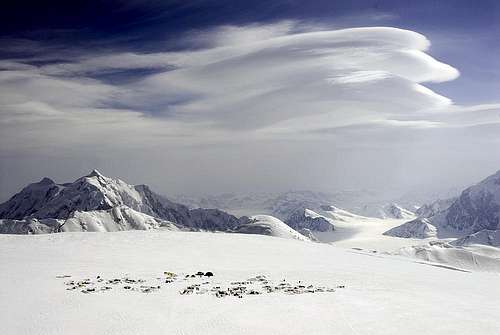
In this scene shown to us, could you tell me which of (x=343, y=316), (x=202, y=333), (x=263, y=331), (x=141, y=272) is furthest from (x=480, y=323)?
Answer: (x=141, y=272)

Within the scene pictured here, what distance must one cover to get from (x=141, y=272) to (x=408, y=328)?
21.7 m

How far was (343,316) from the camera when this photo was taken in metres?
22.5

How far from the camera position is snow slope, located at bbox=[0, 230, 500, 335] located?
2066 centimetres

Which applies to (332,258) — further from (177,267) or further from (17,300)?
(17,300)

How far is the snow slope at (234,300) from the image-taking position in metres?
20.7

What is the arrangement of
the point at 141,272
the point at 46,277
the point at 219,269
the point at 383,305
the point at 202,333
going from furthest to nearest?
the point at 219,269
the point at 141,272
the point at 46,277
the point at 383,305
the point at 202,333

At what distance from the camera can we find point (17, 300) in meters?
25.1

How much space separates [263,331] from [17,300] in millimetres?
14824

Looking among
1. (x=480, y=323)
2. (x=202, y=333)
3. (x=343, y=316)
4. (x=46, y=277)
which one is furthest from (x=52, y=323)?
(x=480, y=323)

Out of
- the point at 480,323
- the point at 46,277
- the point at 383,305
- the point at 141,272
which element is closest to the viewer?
the point at 480,323

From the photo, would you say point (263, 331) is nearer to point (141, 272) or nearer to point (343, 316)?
point (343, 316)

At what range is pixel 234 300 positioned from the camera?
2594 cm

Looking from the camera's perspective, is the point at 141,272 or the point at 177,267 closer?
the point at 141,272

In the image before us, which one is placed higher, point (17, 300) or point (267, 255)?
point (17, 300)
